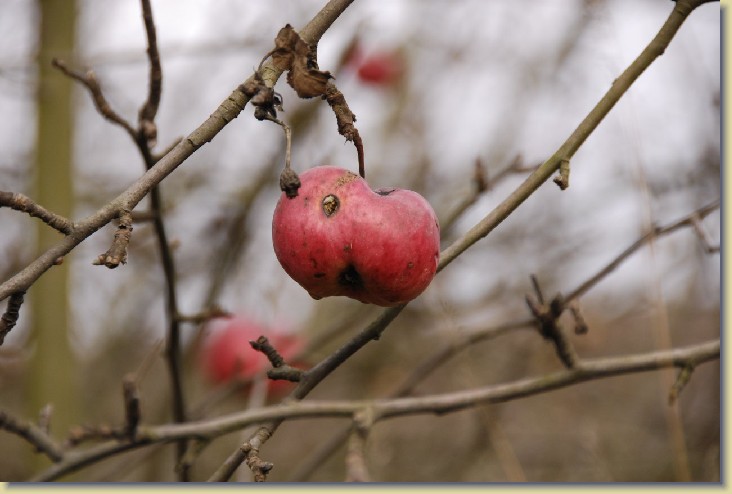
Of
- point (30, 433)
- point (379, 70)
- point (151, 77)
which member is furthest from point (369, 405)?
point (379, 70)

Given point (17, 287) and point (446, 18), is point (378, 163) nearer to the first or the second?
point (446, 18)

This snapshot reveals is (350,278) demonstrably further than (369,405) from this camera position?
No

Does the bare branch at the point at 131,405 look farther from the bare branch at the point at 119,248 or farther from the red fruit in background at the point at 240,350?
the red fruit in background at the point at 240,350

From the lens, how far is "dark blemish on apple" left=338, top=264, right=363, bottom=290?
0.82 m

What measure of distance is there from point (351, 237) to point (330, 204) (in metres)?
0.04

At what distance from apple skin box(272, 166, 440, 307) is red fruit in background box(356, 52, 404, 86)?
204 cm

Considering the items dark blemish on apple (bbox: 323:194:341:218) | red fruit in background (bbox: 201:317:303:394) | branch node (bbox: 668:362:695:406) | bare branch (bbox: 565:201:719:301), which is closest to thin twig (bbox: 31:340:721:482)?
branch node (bbox: 668:362:695:406)

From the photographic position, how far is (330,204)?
0.80 metres

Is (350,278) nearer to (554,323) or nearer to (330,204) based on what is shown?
(330,204)

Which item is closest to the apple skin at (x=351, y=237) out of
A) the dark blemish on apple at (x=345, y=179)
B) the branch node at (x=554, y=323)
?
the dark blemish on apple at (x=345, y=179)

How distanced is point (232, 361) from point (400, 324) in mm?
744

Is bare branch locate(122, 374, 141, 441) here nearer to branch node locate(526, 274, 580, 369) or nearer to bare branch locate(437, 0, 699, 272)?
bare branch locate(437, 0, 699, 272)

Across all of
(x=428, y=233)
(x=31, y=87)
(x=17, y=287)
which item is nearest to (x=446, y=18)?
(x=31, y=87)

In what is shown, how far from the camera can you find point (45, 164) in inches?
77.1
